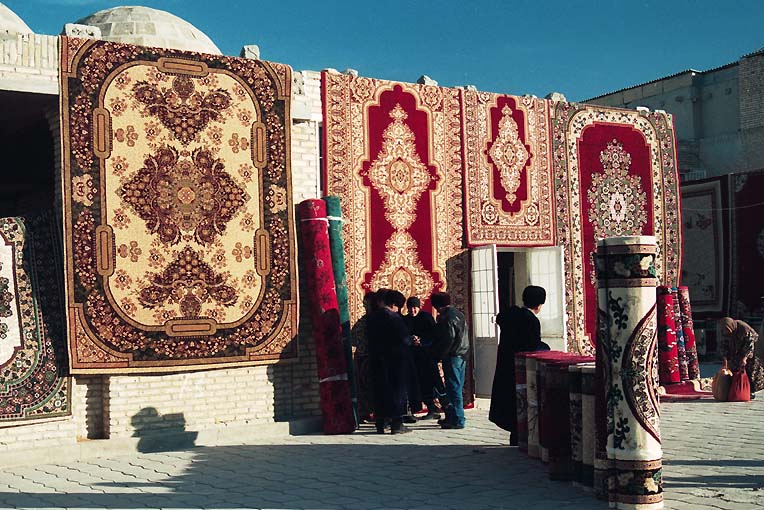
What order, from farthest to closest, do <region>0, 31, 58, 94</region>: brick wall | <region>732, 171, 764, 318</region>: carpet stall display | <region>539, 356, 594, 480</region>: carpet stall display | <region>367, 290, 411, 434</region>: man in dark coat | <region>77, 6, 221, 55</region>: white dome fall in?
<region>732, 171, 764, 318</region>: carpet stall display < <region>77, 6, 221, 55</region>: white dome < <region>367, 290, 411, 434</region>: man in dark coat < <region>0, 31, 58, 94</region>: brick wall < <region>539, 356, 594, 480</region>: carpet stall display

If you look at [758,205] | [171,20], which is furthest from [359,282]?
[758,205]

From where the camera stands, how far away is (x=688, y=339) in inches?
498

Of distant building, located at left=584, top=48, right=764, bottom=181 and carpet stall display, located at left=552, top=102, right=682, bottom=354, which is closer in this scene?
carpet stall display, located at left=552, top=102, right=682, bottom=354

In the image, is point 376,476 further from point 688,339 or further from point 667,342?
point 688,339

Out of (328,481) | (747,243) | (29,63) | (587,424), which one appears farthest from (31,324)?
(747,243)

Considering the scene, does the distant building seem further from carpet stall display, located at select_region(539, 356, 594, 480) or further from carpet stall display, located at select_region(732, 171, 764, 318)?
carpet stall display, located at select_region(539, 356, 594, 480)

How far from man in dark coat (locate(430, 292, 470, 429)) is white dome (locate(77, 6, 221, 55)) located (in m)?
4.43

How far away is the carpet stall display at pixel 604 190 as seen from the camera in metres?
12.0

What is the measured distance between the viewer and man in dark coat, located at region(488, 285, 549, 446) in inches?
315

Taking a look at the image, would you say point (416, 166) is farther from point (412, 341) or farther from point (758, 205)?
point (758, 205)

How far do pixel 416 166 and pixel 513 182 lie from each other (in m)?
1.47

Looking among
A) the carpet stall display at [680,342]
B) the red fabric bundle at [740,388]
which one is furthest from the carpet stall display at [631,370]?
the carpet stall display at [680,342]

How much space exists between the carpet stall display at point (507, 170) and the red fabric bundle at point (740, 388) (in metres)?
2.73

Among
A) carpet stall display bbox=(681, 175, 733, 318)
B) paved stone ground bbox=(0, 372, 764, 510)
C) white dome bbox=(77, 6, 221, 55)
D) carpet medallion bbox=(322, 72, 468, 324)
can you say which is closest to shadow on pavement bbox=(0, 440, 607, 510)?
paved stone ground bbox=(0, 372, 764, 510)
